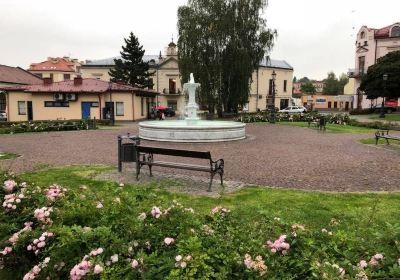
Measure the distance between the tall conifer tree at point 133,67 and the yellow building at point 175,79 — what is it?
3.28 m

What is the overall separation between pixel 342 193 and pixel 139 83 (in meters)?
47.8

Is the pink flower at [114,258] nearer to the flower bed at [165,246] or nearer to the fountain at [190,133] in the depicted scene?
the flower bed at [165,246]

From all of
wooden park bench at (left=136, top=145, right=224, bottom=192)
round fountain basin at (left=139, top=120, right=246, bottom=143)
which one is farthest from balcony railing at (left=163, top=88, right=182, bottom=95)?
wooden park bench at (left=136, top=145, right=224, bottom=192)

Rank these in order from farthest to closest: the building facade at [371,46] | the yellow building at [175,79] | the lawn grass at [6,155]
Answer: the yellow building at [175,79] → the building facade at [371,46] → the lawn grass at [6,155]

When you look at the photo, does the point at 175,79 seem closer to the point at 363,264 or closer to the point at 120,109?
the point at 120,109

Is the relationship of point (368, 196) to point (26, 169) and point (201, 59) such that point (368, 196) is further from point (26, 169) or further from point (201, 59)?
point (201, 59)

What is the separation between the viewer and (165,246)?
3.08m

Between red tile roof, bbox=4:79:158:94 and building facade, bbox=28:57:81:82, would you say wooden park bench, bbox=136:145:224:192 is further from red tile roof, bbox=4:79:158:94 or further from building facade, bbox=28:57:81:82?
building facade, bbox=28:57:81:82

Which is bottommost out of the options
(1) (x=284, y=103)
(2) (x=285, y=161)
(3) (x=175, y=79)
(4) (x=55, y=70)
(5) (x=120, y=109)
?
(2) (x=285, y=161)

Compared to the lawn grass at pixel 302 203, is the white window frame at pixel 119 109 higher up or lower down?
higher up

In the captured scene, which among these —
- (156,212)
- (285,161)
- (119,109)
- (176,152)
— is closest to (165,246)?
(156,212)

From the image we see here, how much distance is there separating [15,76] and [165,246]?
5711 centimetres

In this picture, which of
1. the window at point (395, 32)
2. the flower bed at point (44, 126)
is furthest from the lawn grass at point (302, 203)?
the window at point (395, 32)

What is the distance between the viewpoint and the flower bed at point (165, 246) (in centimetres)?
263
